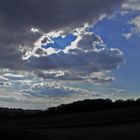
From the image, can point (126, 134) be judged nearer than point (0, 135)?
No

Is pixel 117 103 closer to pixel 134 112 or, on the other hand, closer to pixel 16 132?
pixel 134 112

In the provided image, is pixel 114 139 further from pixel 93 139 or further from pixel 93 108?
pixel 93 108

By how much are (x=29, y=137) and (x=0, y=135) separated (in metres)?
2.73

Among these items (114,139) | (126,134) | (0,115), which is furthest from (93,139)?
(0,115)

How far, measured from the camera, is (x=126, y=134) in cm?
4984

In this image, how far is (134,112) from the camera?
8738 centimetres

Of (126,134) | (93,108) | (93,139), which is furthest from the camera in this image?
(93,108)

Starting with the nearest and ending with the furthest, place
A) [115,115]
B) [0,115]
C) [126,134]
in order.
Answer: [126,134] < [115,115] < [0,115]

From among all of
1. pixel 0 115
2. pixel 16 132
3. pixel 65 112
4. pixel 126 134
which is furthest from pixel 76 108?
pixel 16 132

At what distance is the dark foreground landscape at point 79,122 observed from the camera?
4567 cm

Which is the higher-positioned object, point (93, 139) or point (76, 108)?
point (76, 108)

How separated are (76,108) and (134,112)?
27.4 m

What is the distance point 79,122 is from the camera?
75938 mm

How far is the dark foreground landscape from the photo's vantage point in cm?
4567
